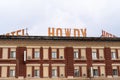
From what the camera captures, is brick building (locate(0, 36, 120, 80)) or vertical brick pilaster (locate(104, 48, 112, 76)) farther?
vertical brick pilaster (locate(104, 48, 112, 76))

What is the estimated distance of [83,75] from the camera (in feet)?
189

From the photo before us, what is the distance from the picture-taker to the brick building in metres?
56.0

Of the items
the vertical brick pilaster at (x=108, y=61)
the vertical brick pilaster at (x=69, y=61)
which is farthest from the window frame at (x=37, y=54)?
the vertical brick pilaster at (x=108, y=61)

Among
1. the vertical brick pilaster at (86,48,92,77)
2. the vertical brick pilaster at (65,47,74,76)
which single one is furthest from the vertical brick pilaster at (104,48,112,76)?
the vertical brick pilaster at (65,47,74,76)

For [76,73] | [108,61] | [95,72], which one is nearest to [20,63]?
[76,73]

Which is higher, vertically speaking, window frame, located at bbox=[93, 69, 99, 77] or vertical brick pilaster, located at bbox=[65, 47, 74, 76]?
vertical brick pilaster, located at bbox=[65, 47, 74, 76]

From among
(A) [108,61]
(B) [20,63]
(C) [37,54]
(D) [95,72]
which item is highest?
(C) [37,54]

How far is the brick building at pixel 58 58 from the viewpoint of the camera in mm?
56031

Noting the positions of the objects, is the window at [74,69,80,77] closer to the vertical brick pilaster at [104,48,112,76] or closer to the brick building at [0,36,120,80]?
the brick building at [0,36,120,80]

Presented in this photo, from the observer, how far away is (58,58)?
57.5 meters

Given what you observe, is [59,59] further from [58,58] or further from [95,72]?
[95,72]

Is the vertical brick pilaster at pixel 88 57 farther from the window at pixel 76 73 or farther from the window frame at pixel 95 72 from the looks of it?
the window at pixel 76 73

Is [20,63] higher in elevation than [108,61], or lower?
lower

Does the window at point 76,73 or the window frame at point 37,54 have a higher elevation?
the window frame at point 37,54
